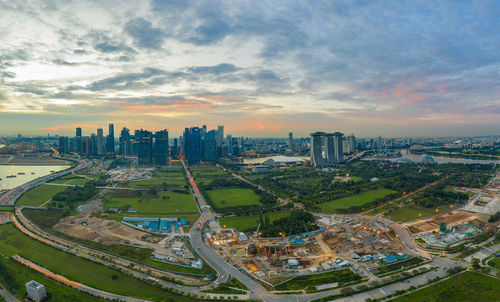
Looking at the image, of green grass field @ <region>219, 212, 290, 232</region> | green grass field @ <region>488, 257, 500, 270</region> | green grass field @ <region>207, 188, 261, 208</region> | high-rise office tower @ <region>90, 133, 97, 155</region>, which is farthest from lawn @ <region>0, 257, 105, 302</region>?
high-rise office tower @ <region>90, 133, 97, 155</region>

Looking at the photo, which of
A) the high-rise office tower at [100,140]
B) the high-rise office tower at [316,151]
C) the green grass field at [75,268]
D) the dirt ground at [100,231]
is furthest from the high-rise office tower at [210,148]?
the green grass field at [75,268]

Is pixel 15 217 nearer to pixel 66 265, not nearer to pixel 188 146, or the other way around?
pixel 66 265

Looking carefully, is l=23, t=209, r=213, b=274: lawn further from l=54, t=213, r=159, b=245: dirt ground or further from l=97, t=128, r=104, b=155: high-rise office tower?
l=97, t=128, r=104, b=155: high-rise office tower

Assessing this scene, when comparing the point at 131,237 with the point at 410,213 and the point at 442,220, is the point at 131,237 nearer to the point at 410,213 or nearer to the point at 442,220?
the point at 410,213

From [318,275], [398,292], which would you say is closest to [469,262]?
[398,292]

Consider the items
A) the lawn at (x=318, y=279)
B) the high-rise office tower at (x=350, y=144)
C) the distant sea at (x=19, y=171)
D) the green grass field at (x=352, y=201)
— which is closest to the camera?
the lawn at (x=318, y=279)

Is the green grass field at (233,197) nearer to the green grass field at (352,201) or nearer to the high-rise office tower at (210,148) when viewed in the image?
the green grass field at (352,201)
